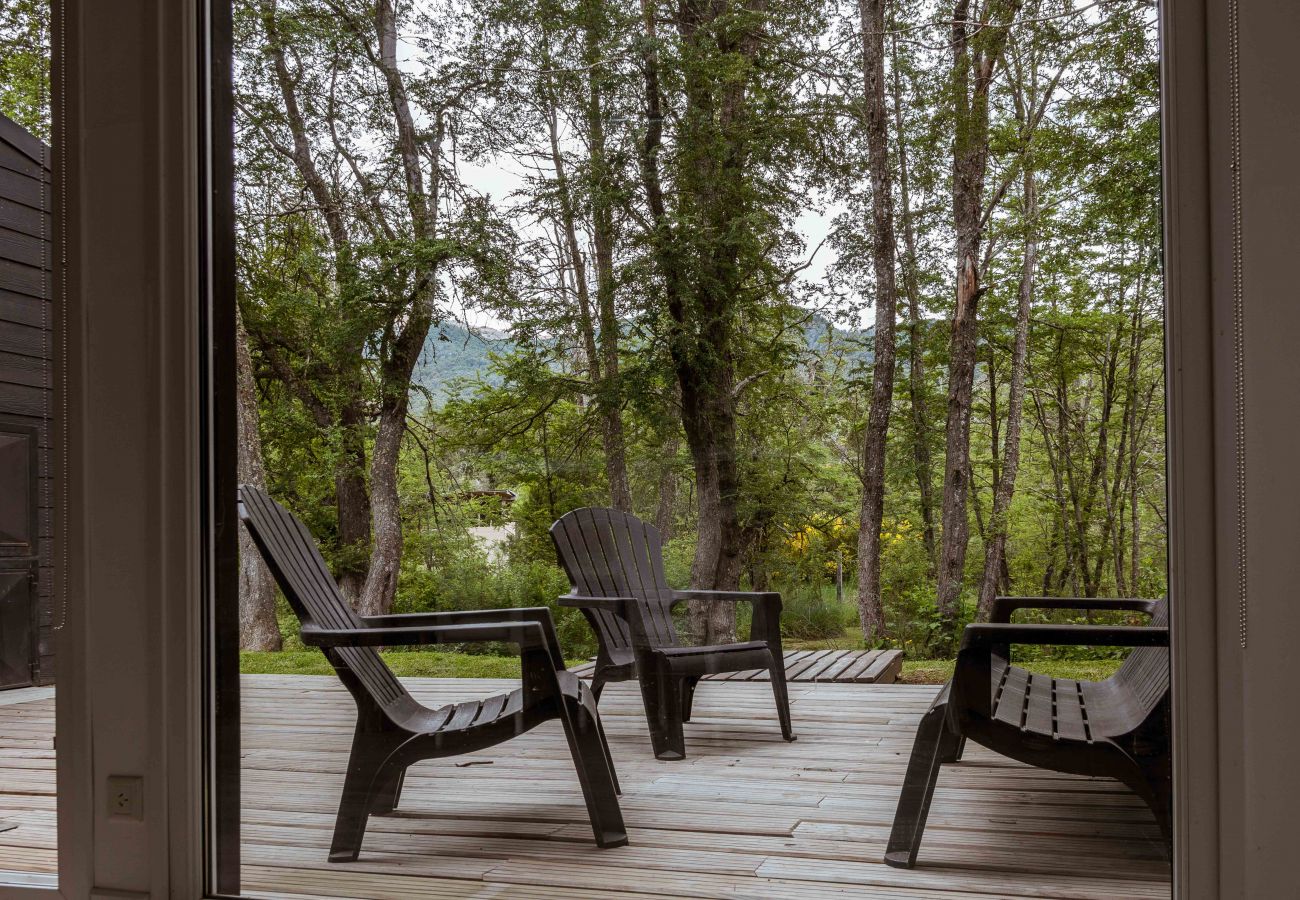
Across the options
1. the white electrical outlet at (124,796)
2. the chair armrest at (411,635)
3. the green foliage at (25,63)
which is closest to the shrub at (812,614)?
the chair armrest at (411,635)

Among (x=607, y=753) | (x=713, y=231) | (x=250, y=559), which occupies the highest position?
(x=713, y=231)

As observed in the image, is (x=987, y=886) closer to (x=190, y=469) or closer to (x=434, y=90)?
(x=190, y=469)

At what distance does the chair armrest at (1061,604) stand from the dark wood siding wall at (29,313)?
208cm

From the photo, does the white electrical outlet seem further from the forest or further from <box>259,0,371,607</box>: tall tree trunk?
<box>259,0,371,607</box>: tall tree trunk

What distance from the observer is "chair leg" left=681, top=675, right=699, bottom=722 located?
231 centimetres

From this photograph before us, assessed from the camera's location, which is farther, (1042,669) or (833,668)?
(833,668)

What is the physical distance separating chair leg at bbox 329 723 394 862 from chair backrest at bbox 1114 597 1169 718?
1559mm

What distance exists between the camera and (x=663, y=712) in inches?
91.4

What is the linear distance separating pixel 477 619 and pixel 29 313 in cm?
127

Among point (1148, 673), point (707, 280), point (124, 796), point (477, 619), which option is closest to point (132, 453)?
point (124, 796)

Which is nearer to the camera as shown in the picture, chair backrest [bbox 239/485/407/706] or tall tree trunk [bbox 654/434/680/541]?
chair backrest [bbox 239/485/407/706]

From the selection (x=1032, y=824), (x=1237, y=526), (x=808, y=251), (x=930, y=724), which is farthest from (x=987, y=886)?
(x=808, y=251)

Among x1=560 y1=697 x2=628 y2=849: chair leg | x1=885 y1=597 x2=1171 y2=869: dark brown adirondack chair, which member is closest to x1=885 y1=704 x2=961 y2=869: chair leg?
x1=885 y1=597 x2=1171 y2=869: dark brown adirondack chair

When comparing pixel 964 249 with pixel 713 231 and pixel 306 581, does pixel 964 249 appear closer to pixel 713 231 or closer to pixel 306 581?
pixel 713 231
